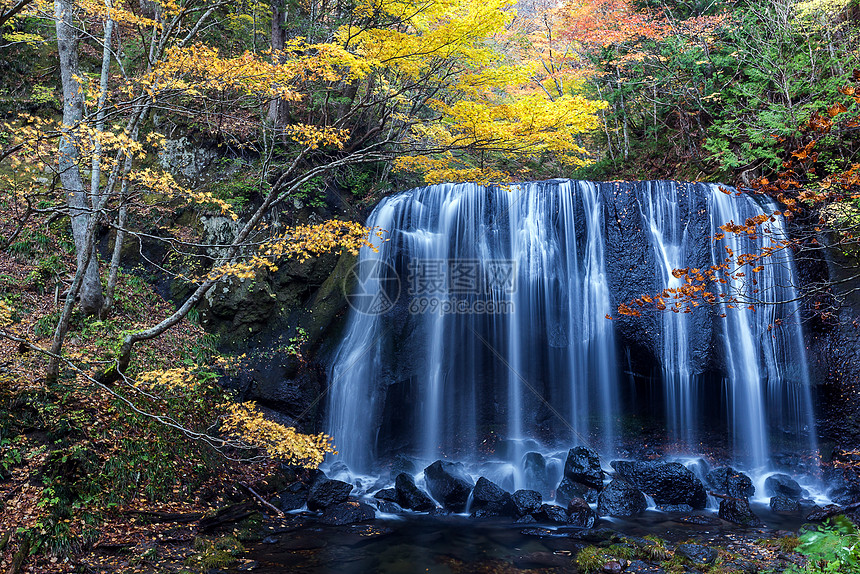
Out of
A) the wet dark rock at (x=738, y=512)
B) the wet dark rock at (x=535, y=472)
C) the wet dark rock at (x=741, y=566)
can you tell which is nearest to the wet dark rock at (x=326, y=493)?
the wet dark rock at (x=535, y=472)

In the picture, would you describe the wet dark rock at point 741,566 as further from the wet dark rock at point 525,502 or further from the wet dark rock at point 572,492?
the wet dark rock at point 525,502

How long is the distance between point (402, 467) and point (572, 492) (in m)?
3.12

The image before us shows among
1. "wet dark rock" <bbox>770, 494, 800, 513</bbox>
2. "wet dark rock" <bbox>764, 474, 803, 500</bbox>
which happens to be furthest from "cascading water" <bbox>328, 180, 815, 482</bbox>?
"wet dark rock" <bbox>770, 494, 800, 513</bbox>

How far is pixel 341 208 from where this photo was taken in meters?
11.8

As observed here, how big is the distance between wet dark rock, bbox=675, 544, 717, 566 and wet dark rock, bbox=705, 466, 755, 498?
2.34 metres

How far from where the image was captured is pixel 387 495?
8117mm

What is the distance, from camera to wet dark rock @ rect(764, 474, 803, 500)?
8101mm

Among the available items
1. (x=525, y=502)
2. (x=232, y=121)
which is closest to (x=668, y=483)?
(x=525, y=502)

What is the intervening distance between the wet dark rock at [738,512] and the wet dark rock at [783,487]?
4.10 ft

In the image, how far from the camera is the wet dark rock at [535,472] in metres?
8.55

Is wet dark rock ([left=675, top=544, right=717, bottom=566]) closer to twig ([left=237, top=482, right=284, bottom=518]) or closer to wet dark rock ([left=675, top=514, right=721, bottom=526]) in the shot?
wet dark rock ([left=675, top=514, right=721, bottom=526])

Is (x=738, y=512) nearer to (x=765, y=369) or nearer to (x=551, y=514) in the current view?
(x=551, y=514)

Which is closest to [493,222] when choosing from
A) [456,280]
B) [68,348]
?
[456,280]

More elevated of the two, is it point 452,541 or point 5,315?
point 5,315
